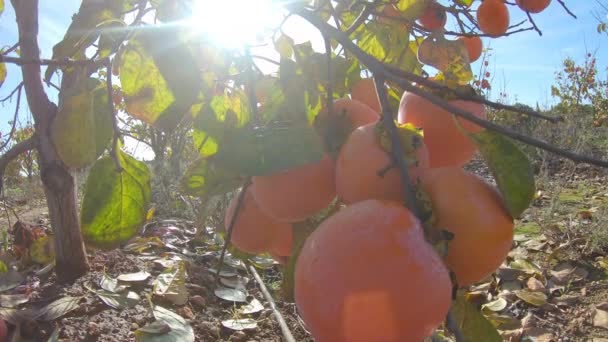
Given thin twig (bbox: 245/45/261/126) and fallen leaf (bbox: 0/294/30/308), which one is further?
fallen leaf (bbox: 0/294/30/308)

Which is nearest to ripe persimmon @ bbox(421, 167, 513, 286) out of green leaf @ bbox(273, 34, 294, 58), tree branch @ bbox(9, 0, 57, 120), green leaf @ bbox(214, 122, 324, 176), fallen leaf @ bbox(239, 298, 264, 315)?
green leaf @ bbox(214, 122, 324, 176)

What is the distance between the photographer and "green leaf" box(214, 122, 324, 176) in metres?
0.38

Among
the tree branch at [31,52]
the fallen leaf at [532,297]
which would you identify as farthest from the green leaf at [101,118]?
the fallen leaf at [532,297]

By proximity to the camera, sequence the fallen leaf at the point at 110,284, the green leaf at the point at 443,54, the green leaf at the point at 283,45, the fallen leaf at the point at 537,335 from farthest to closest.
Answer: the fallen leaf at the point at 537,335 → the fallen leaf at the point at 110,284 → the green leaf at the point at 283,45 → the green leaf at the point at 443,54

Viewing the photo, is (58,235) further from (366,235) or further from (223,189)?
(366,235)

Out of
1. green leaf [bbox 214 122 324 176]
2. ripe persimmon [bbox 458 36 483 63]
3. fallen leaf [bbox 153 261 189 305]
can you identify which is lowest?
fallen leaf [bbox 153 261 189 305]

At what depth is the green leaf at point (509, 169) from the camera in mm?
320

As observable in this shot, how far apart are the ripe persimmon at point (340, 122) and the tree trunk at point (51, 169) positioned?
3.28ft

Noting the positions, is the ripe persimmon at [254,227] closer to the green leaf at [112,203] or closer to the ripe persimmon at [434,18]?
the green leaf at [112,203]

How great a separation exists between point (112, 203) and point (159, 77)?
0.15 meters

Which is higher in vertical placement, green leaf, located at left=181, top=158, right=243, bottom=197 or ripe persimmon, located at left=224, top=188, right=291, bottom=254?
green leaf, located at left=181, top=158, right=243, bottom=197

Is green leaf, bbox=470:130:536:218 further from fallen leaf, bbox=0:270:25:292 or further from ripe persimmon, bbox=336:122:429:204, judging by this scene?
fallen leaf, bbox=0:270:25:292

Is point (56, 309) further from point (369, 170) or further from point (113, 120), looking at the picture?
point (369, 170)

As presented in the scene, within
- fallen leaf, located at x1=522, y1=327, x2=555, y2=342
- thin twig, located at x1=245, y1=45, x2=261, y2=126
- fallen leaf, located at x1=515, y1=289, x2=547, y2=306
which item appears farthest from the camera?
fallen leaf, located at x1=515, y1=289, x2=547, y2=306
